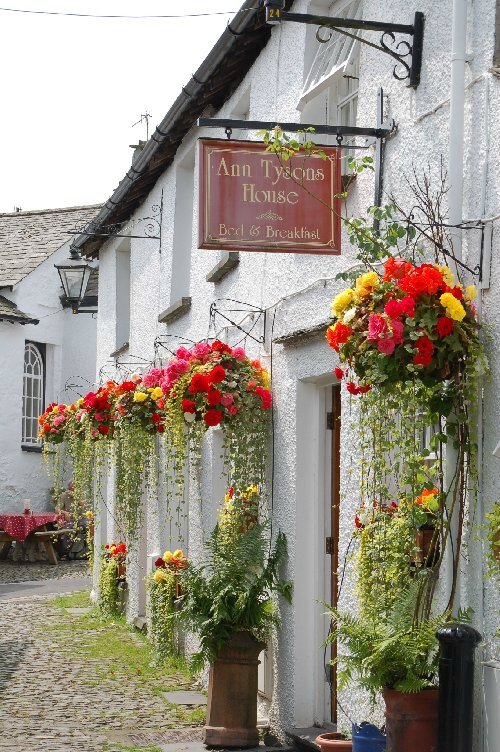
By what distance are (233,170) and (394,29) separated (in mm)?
1159

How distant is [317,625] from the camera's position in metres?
8.29

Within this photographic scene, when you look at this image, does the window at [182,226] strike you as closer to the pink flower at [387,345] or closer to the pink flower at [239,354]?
the pink flower at [239,354]

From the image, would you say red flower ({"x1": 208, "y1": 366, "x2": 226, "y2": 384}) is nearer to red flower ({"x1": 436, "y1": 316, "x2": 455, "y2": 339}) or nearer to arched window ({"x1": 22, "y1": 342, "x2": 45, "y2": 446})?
red flower ({"x1": 436, "y1": 316, "x2": 455, "y2": 339})

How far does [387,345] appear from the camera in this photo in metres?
5.36

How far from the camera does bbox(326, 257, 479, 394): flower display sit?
5375mm

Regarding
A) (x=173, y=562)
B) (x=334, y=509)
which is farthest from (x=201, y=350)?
(x=173, y=562)

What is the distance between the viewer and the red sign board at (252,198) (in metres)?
6.88

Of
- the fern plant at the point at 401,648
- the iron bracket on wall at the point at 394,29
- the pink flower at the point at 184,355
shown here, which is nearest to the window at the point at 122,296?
the pink flower at the point at 184,355

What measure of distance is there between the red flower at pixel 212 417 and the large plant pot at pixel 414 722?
333cm

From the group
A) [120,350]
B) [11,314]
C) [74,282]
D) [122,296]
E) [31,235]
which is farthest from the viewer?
[31,235]

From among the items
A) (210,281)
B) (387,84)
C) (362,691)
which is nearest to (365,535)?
(362,691)

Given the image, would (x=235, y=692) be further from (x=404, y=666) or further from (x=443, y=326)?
(x=443, y=326)

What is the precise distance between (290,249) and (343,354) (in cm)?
134

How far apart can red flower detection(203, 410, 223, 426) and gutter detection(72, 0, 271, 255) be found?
288 cm
